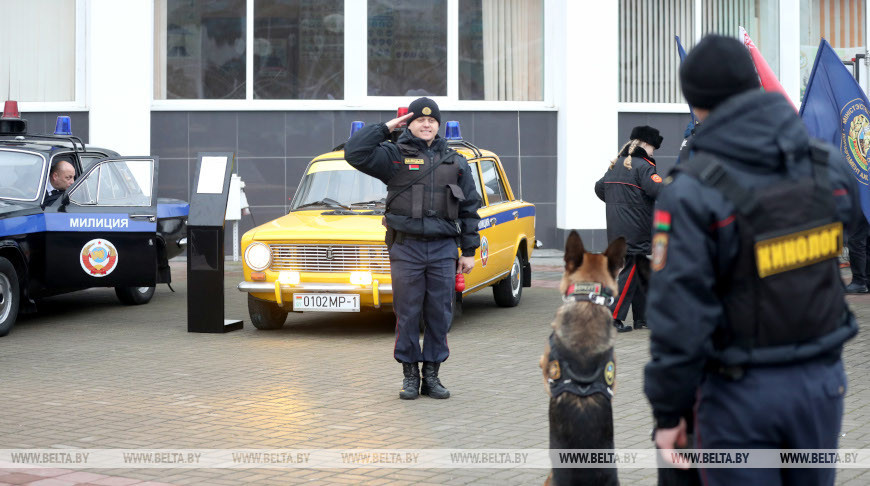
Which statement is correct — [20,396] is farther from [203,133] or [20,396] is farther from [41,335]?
[203,133]

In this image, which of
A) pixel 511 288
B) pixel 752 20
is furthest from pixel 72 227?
pixel 752 20

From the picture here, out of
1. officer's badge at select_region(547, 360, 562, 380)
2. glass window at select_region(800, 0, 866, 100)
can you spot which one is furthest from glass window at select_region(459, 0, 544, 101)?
officer's badge at select_region(547, 360, 562, 380)

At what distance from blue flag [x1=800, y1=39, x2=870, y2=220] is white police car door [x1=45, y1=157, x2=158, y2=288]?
667 centimetres

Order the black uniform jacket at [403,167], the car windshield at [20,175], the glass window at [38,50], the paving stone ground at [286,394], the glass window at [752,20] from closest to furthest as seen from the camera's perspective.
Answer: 1. the paving stone ground at [286,394]
2. the black uniform jacket at [403,167]
3. the car windshield at [20,175]
4. the glass window at [38,50]
5. the glass window at [752,20]

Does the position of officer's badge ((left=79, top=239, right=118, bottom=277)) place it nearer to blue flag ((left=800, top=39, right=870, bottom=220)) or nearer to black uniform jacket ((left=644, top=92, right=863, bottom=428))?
blue flag ((left=800, top=39, right=870, bottom=220))

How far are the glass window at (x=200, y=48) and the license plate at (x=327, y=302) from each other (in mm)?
9605

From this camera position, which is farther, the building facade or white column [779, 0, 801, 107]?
white column [779, 0, 801, 107]

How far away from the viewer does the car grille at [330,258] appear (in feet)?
34.9

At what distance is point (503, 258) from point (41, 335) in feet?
16.0

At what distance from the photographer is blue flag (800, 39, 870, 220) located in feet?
34.7

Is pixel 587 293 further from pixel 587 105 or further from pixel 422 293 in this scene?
pixel 587 105

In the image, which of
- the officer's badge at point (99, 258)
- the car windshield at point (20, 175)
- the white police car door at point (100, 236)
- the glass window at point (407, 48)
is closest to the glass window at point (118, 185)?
the white police car door at point (100, 236)

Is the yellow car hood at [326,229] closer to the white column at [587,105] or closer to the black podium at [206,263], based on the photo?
the black podium at [206,263]

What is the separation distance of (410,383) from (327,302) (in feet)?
9.05
